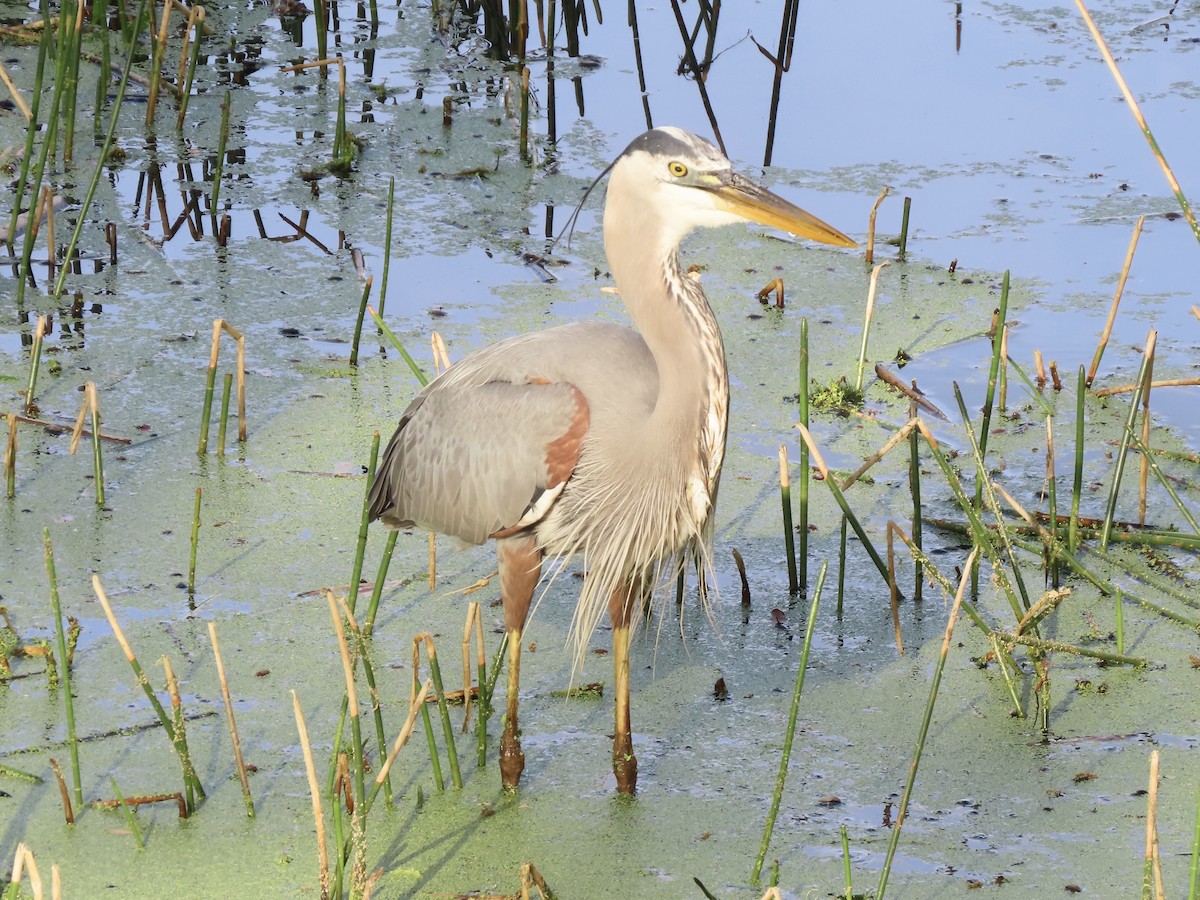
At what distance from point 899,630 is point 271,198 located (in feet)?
11.4

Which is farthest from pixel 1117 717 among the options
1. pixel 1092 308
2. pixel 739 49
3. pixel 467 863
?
pixel 739 49

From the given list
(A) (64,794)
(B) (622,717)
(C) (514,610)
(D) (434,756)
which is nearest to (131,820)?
(A) (64,794)

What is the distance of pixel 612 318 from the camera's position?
527 centimetres

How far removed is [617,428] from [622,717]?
63cm

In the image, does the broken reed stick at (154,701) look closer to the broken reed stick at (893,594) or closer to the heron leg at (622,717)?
the heron leg at (622,717)

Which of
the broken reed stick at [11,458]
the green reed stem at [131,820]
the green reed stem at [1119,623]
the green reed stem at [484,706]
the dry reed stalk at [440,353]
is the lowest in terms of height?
the green reed stem at [131,820]

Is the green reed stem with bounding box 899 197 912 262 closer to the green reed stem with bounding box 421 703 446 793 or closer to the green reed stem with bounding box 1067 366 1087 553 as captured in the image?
the green reed stem with bounding box 1067 366 1087 553

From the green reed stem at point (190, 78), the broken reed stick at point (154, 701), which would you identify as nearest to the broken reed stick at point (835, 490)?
the broken reed stick at point (154, 701)

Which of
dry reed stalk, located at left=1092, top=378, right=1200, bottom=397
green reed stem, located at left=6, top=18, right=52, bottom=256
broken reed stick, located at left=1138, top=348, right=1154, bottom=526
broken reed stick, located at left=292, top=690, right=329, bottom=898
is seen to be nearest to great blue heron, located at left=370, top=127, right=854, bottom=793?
Result: broken reed stick, located at left=292, top=690, right=329, bottom=898

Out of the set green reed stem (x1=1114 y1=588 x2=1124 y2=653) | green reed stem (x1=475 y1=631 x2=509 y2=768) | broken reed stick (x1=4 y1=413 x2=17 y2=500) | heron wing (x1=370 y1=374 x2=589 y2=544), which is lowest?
green reed stem (x1=475 y1=631 x2=509 y2=768)

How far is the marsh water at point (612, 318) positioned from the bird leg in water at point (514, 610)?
3.3 inches

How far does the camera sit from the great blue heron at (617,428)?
305cm

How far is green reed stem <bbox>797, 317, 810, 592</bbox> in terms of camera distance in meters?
3.49

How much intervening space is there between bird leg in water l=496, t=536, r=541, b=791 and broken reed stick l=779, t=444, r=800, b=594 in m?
0.64
